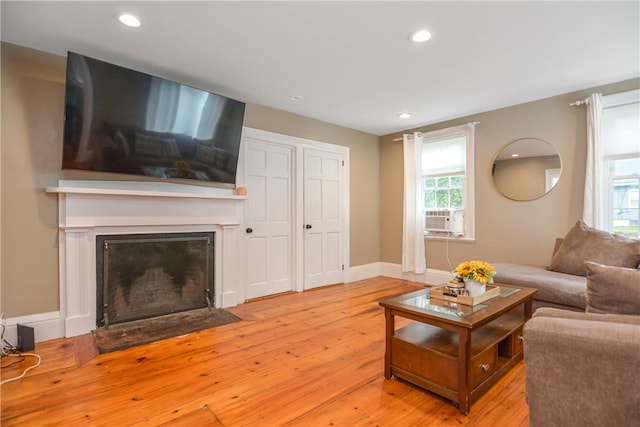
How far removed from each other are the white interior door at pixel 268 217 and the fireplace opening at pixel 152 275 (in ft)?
1.92

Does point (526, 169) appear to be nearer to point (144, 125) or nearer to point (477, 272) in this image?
point (477, 272)

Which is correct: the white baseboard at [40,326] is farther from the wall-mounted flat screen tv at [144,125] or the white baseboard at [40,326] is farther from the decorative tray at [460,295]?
the decorative tray at [460,295]

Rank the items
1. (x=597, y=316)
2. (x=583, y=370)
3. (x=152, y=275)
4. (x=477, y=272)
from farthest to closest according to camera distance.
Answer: (x=152, y=275) < (x=477, y=272) < (x=597, y=316) < (x=583, y=370)

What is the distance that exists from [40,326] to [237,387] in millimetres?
1966

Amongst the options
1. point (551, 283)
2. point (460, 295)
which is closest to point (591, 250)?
point (551, 283)

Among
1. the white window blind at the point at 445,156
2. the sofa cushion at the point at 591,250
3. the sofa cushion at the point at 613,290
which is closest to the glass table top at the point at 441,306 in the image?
the sofa cushion at the point at 613,290

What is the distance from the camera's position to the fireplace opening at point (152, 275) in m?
2.99

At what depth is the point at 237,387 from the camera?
2.02 metres

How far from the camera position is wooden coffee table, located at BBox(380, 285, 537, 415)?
1768 mm

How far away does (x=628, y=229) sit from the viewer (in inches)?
128

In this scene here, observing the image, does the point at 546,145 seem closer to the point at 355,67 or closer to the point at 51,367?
the point at 355,67

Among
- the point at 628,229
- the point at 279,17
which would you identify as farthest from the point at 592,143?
the point at 279,17

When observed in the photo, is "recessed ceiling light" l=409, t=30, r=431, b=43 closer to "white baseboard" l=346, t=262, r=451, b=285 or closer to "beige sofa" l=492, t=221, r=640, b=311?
"beige sofa" l=492, t=221, r=640, b=311

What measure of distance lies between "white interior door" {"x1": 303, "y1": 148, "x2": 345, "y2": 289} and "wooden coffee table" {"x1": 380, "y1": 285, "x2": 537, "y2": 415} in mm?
2466
